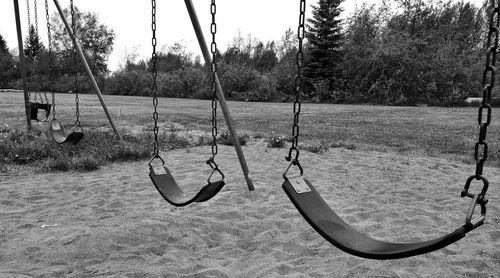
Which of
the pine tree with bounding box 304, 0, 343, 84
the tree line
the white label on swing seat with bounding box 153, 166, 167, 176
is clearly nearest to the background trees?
the tree line

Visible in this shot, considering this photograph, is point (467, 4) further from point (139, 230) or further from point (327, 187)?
point (139, 230)

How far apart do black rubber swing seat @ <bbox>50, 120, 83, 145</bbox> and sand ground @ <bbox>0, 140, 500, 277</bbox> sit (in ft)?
1.43

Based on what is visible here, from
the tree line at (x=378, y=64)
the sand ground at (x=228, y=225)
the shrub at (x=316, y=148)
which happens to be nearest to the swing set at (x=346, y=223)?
the sand ground at (x=228, y=225)

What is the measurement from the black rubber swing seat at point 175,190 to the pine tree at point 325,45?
21.1 m

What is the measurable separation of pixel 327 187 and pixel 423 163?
6.67 ft

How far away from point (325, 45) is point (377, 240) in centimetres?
2325

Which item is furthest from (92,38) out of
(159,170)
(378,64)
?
(159,170)

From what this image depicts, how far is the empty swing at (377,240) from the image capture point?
58.4 inches

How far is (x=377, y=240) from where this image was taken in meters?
1.85

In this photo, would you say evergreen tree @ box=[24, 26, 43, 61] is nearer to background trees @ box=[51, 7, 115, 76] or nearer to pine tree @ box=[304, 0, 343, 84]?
pine tree @ box=[304, 0, 343, 84]

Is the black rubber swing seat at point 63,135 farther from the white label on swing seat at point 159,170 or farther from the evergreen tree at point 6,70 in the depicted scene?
the evergreen tree at point 6,70

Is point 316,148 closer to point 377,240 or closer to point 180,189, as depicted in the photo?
point 180,189

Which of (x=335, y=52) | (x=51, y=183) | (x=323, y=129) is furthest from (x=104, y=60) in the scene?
(x=51, y=183)

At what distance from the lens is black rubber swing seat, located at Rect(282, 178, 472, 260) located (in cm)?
149
